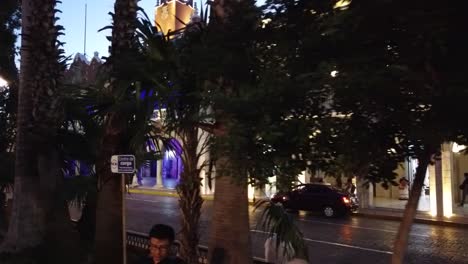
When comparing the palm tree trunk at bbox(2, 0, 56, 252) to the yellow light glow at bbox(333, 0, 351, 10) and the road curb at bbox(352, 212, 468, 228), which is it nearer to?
the yellow light glow at bbox(333, 0, 351, 10)

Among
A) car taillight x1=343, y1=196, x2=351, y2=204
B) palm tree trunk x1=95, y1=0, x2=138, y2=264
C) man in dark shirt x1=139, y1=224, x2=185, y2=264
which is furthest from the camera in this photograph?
car taillight x1=343, y1=196, x2=351, y2=204

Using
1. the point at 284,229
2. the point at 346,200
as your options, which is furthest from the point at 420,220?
the point at 284,229

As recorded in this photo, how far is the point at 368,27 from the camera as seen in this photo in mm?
3090

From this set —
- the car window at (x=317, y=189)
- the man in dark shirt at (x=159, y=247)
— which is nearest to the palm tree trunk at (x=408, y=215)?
the man in dark shirt at (x=159, y=247)

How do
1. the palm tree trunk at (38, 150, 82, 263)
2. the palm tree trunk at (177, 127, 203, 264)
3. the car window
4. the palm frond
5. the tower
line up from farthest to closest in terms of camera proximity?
the tower
the car window
the palm tree trunk at (38, 150, 82, 263)
the palm tree trunk at (177, 127, 203, 264)
the palm frond

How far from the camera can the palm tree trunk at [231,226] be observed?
19.6 feet

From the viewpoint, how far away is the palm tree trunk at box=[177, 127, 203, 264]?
20.6 feet

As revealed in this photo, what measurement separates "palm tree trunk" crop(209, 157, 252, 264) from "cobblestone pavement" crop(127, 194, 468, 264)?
5.42 metres

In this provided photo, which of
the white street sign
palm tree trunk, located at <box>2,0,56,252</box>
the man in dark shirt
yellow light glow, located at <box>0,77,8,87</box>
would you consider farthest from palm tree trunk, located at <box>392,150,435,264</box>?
yellow light glow, located at <box>0,77,8,87</box>

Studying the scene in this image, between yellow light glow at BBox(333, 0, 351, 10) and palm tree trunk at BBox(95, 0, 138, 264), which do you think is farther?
palm tree trunk at BBox(95, 0, 138, 264)

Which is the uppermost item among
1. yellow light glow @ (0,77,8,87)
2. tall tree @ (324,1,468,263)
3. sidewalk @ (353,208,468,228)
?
yellow light glow @ (0,77,8,87)

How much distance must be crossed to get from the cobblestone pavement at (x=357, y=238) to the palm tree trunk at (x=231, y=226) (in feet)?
17.8

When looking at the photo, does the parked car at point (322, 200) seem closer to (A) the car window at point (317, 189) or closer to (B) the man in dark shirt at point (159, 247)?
(A) the car window at point (317, 189)

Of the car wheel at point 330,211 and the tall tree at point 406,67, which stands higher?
the tall tree at point 406,67
